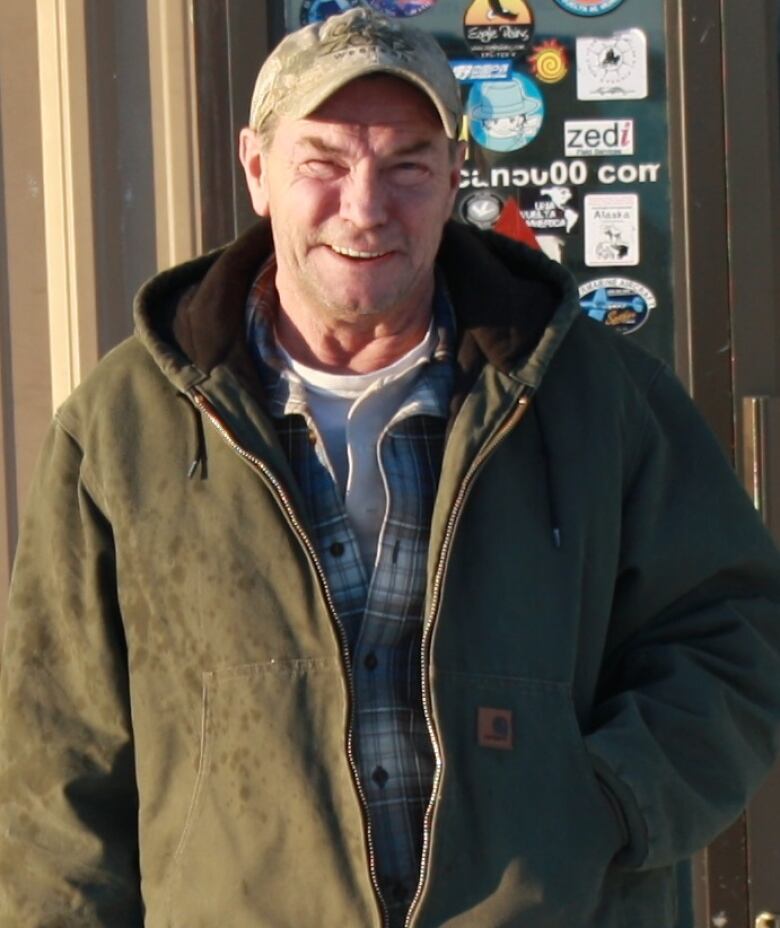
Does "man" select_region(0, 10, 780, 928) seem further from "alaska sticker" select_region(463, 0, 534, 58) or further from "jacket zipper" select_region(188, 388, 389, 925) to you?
"alaska sticker" select_region(463, 0, 534, 58)

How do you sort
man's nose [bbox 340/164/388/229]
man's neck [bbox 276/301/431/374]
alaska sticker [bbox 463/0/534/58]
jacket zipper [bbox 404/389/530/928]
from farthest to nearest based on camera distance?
alaska sticker [bbox 463/0/534/58] < man's neck [bbox 276/301/431/374] < man's nose [bbox 340/164/388/229] < jacket zipper [bbox 404/389/530/928]

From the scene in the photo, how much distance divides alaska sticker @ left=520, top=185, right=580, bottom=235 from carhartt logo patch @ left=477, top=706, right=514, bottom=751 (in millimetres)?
1624

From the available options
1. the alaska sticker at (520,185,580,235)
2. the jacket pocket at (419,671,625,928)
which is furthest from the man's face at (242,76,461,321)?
the alaska sticker at (520,185,580,235)

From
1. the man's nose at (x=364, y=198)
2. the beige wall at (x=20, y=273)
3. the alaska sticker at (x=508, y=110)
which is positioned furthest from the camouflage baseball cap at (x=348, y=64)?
the beige wall at (x=20, y=273)

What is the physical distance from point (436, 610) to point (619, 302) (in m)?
1.57

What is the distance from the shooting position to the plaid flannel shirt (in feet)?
7.38

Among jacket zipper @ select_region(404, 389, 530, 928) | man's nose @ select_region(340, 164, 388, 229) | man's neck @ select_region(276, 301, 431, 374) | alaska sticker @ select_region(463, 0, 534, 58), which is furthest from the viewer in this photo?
alaska sticker @ select_region(463, 0, 534, 58)

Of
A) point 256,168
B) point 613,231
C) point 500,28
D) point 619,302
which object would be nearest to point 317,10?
point 500,28

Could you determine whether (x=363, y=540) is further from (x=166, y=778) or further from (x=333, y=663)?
(x=166, y=778)

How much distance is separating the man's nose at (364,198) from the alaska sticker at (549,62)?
1.36 metres

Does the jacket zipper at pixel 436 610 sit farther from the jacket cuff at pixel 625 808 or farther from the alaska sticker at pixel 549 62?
the alaska sticker at pixel 549 62

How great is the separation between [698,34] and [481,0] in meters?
0.48

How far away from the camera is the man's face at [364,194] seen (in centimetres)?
234

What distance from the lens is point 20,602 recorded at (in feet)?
8.05
